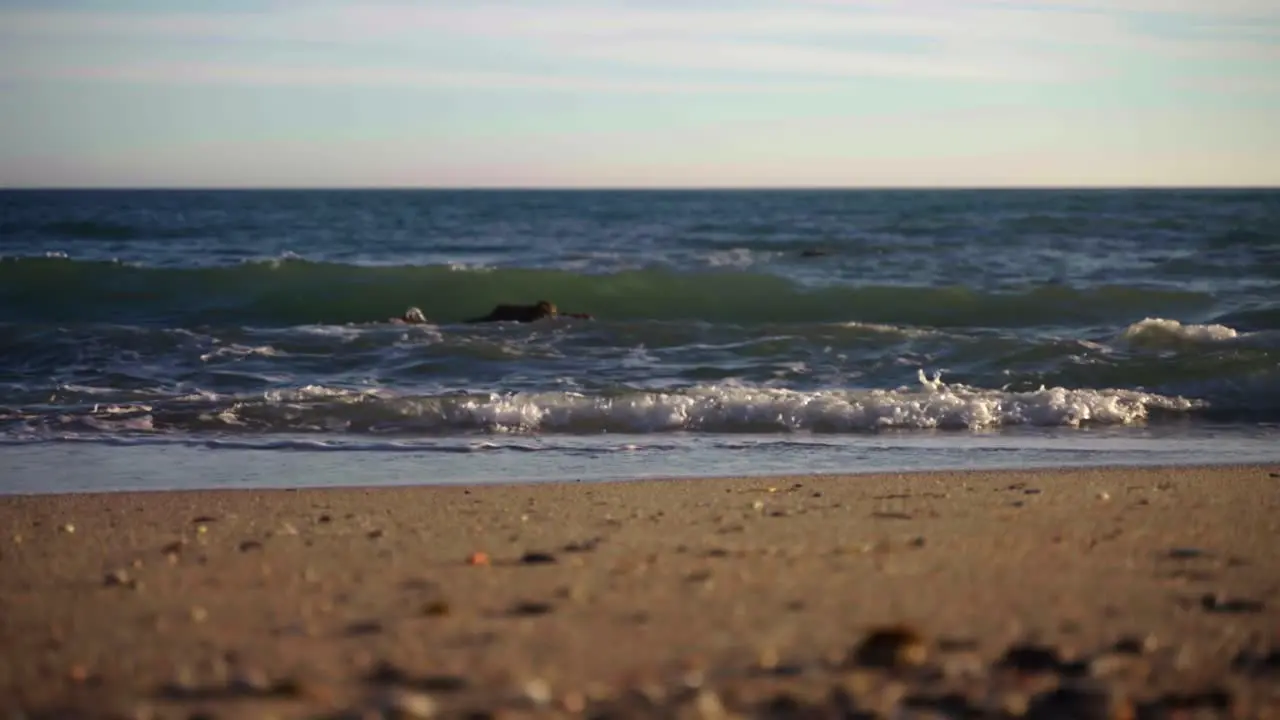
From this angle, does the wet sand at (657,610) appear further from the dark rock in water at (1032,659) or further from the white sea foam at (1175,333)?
the white sea foam at (1175,333)

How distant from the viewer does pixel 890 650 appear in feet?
10.1

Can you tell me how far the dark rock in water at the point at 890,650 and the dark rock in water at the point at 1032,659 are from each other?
0.19m

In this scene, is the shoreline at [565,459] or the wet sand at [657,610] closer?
the wet sand at [657,610]

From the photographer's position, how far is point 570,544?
15.1 ft

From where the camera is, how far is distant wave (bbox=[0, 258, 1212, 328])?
19.6 meters

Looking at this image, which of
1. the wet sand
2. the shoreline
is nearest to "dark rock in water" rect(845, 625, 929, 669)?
the wet sand

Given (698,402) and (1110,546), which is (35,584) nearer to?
(1110,546)

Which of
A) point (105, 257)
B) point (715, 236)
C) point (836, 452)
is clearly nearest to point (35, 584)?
point (836, 452)

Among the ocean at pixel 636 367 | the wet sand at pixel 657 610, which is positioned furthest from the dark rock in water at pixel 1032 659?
the ocean at pixel 636 367

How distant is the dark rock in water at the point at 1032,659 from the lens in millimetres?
3020

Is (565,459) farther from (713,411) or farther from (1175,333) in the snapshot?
(1175,333)

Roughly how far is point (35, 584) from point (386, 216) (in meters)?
47.1

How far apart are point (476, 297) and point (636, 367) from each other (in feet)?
32.1

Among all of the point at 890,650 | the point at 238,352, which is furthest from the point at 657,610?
the point at 238,352
